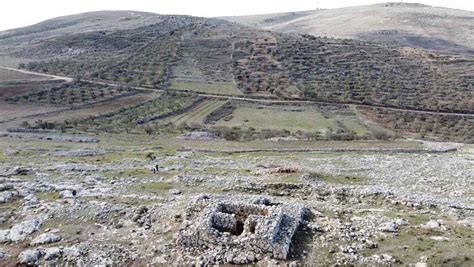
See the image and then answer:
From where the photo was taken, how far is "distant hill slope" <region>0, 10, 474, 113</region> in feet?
335

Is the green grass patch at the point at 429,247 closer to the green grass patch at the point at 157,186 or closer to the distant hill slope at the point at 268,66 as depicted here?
the green grass patch at the point at 157,186

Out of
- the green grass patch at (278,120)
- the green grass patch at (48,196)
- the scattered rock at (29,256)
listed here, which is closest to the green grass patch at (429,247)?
the scattered rock at (29,256)

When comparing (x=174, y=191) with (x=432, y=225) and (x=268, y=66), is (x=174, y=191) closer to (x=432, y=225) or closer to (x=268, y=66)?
(x=432, y=225)

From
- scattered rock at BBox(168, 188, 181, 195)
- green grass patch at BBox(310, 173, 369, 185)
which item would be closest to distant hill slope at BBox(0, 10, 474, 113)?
green grass patch at BBox(310, 173, 369, 185)

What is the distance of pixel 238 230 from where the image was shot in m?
26.2

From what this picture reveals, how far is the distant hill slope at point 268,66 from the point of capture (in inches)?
4018

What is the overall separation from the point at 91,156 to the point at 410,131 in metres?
51.5

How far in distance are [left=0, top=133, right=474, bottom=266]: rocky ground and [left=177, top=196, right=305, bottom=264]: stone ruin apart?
0.05 m

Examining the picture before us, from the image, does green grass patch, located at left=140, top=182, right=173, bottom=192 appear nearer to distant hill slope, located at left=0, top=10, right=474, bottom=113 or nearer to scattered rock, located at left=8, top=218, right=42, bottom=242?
scattered rock, located at left=8, top=218, right=42, bottom=242

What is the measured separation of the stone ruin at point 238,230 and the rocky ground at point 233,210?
54 millimetres

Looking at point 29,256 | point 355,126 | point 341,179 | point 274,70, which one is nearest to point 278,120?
point 355,126

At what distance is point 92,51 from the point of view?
5920 inches

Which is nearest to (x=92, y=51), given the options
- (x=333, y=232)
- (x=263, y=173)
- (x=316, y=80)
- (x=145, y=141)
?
(x=316, y=80)

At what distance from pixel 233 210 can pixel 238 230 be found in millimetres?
1683
